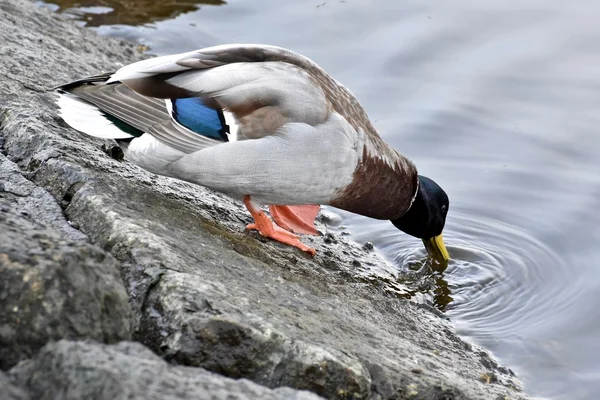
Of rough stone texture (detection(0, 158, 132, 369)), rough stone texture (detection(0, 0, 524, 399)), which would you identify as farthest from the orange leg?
rough stone texture (detection(0, 158, 132, 369))

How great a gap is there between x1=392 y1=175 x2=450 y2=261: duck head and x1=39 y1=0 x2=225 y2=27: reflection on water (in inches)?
178

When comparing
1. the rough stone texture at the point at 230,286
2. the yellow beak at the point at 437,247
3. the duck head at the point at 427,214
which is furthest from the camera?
the yellow beak at the point at 437,247

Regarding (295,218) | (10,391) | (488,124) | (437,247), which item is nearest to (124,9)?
(488,124)

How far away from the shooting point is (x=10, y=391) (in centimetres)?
A: 225

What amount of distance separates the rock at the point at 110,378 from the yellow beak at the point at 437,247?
3238 millimetres

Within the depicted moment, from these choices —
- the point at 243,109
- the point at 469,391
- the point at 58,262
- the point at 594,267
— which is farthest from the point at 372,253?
the point at 58,262

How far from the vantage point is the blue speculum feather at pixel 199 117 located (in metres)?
4.35

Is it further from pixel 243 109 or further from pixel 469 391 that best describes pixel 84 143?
pixel 469 391

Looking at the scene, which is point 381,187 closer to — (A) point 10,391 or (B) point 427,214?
(B) point 427,214

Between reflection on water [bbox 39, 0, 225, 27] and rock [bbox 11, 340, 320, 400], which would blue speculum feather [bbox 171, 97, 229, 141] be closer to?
rock [bbox 11, 340, 320, 400]

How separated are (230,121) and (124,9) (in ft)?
17.4

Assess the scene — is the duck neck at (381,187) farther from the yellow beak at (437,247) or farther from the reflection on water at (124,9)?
the reflection on water at (124,9)

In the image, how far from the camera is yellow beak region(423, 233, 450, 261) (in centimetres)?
563

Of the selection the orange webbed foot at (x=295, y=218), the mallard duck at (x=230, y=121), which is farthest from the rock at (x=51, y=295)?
the orange webbed foot at (x=295, y=218)
